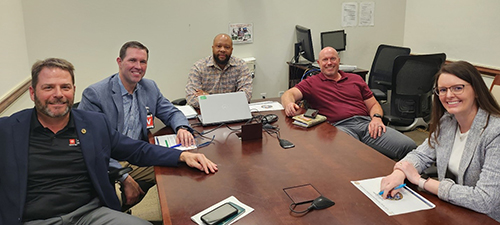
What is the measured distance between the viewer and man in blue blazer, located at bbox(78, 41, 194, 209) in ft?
7.59

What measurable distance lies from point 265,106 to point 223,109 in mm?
543

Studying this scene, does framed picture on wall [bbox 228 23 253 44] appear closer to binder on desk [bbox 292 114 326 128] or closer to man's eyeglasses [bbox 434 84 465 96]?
binder on desk [bbox 292 114 326 128]

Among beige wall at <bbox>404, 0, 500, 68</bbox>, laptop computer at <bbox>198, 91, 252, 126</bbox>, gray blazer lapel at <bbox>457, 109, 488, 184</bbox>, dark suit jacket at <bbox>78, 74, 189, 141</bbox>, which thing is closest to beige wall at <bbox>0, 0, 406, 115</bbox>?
beige wall at <bbox>404, 0, 500, 68</bbox>

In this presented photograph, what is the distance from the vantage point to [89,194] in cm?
179

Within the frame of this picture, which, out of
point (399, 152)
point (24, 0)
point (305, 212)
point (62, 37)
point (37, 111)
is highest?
point (24, 0)

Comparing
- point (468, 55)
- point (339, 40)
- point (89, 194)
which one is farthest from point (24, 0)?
point (468, 55)

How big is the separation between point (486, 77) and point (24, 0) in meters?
4.96

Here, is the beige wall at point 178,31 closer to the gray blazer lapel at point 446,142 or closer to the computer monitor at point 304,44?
the computer monitor at point 304,44

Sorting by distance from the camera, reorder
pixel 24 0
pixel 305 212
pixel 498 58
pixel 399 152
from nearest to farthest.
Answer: pixel 305 212 → pixel 399 152 → pixel 24 0 → pixel 498 58

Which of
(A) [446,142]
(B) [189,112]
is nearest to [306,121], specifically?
(B) [189,112]

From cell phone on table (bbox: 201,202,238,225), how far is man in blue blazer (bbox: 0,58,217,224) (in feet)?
1.27

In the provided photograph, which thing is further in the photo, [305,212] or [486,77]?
[486,77]

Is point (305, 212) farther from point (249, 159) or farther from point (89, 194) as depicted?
point (89, 194)

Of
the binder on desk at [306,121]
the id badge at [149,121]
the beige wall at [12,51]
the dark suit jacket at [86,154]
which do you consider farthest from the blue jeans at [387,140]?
the beige wall at [12,51]
